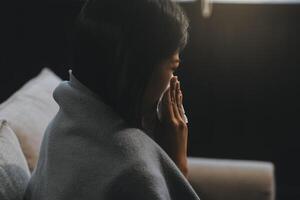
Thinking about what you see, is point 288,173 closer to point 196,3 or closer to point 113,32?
point 196,3

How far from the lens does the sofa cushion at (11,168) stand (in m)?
1.04

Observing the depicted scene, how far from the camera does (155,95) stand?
0.97 meters

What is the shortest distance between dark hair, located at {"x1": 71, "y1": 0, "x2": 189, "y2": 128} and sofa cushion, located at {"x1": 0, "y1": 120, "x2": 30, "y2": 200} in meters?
0.25

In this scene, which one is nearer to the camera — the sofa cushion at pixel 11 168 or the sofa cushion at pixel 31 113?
the sofa cushion at pixel 11 168

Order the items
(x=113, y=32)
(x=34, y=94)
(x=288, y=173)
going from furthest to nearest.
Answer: (x=288, y=173)
(x=34, y=94)
(x=113, y=32)

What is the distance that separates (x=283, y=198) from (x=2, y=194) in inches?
62.6

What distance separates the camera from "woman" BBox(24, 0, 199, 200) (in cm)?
90

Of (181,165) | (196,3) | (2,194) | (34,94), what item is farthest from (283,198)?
(2,194)

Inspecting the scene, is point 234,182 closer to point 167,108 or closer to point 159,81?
point 167,108

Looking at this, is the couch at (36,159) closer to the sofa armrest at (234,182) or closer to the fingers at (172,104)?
the sofa armrest at (234,182)

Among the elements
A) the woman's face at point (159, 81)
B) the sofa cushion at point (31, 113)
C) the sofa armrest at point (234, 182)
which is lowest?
the sofa armrest at point (234, 182)

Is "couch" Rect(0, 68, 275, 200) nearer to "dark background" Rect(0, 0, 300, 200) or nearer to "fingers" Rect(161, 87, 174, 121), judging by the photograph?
"fingers" Rect(161, 87, 174, 121)

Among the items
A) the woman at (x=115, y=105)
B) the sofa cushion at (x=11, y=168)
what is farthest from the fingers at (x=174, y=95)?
the sofa cushion at (x=11, y=168)

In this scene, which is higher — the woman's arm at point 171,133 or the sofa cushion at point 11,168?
the woman's arm at point 171,133
